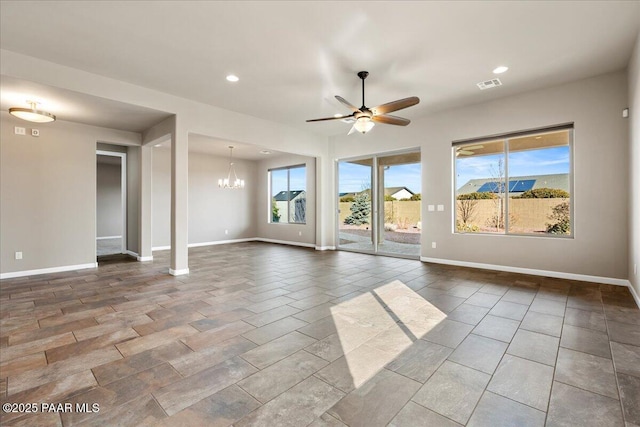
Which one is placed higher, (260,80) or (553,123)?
(260,80)

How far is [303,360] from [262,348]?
41 centimetres

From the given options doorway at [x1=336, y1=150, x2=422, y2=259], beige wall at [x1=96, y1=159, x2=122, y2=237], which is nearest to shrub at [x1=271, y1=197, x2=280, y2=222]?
doorway at [x1=336, y1=150, x2=422, y2=259]

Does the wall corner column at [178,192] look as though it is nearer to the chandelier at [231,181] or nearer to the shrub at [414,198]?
the chandelier at [231,181]

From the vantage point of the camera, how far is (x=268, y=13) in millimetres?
2945

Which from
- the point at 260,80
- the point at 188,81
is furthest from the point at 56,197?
the point at 260,80

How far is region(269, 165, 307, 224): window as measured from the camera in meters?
9.11

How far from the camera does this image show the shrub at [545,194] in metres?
4.84

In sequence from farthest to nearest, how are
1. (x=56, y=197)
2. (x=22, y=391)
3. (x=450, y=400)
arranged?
1. (x=56, y=197)
2. (x=22, y=391)
3. (x=450, y=400)

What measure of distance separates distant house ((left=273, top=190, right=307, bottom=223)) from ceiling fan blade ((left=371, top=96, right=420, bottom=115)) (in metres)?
5.07

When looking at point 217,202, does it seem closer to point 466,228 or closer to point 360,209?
point 360,209

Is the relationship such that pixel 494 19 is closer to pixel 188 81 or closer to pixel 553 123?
pixel 553 123

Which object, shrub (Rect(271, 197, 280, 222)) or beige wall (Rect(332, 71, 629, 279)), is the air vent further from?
shrub (Rect(271, 197, 280, 222))

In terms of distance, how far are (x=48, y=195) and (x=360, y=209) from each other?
6508mm

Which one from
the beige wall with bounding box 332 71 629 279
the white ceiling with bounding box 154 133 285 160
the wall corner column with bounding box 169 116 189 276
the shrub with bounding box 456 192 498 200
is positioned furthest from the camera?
the white ceiling with bounding box 154 133 285 160
